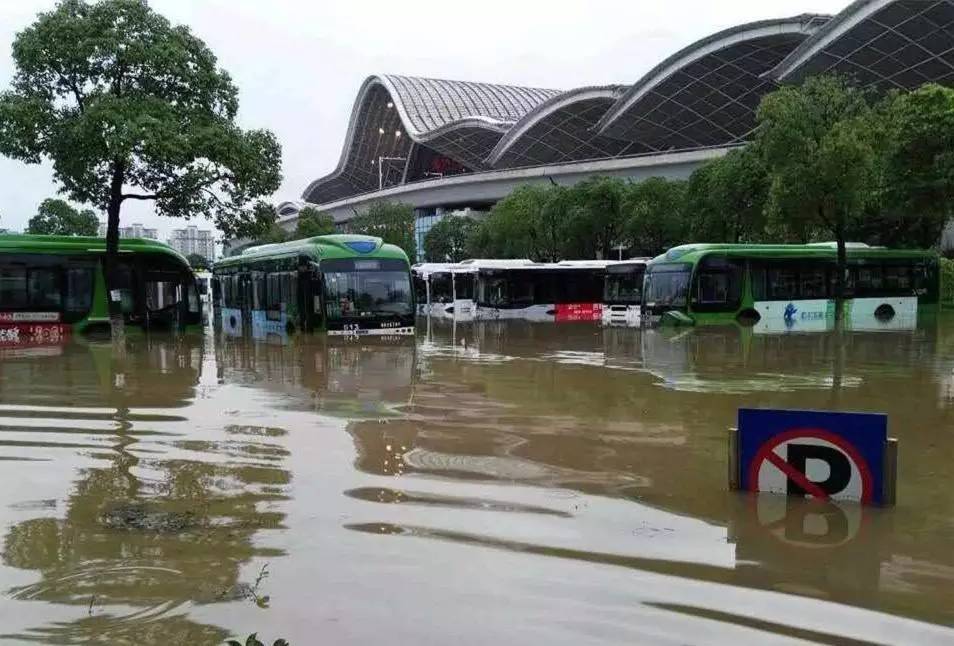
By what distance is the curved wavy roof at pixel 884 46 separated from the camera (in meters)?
43.2

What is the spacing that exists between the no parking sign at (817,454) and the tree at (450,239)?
61825mm

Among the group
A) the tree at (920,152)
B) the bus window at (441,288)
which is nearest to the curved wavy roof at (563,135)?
the bus window at (441,288)

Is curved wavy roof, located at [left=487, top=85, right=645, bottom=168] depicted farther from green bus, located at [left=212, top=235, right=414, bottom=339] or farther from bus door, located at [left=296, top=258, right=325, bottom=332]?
bus door, located at [left=296, top=258, right=325, bottom=332]

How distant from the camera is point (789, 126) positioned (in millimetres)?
29125

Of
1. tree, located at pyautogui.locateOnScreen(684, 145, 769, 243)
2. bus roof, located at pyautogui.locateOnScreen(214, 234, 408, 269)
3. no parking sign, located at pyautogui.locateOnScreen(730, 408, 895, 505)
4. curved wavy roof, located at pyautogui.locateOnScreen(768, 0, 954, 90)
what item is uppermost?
curved wavy roof, located at pyautogui.locateOnScreen(768, 0, 954, 90)

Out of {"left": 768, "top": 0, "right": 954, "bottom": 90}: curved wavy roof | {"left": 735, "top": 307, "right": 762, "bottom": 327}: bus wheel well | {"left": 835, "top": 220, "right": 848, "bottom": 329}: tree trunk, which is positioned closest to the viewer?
{"left": 735, "top": 307, "right": 762, "bottom": 327}: bus wheel well

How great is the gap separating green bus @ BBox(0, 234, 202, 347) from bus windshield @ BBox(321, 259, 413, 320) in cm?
495

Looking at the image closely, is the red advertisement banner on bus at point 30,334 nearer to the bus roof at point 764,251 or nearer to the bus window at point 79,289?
the bus window at point 79,289

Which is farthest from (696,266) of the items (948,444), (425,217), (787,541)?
(425,217)

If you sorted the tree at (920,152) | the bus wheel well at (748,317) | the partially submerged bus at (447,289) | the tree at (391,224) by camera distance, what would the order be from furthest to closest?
the tree at (391,224) < the partially submerged bus at (447,289) < the tree at (920,152) < the bus wheel well at (748,317)

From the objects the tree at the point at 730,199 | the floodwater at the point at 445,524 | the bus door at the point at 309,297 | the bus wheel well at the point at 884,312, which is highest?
the tree at the point at 730,199

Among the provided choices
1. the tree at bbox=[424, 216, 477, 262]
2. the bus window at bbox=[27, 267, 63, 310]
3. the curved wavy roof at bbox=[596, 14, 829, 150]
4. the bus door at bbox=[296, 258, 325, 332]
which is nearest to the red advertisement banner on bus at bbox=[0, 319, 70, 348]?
the bus window at bbox=[27, 267, 63, 310]

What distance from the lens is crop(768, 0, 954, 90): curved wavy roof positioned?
142 feet

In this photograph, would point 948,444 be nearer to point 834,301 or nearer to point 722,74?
point 834,301
